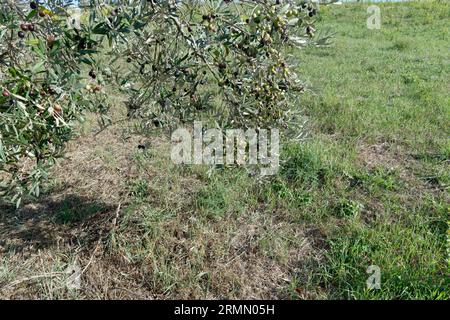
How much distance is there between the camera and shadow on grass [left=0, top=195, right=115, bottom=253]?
239 cm

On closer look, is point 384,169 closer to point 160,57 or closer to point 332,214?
point 332,214

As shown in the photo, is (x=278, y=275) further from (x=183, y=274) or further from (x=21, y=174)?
(x=21, y=174)

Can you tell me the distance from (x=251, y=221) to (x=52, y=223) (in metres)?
1.40

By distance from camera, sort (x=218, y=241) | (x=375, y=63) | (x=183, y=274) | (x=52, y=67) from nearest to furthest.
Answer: (x=52, y=67)
(x=183, y=274)
(x=218, y=241)
(x=375, y=63)

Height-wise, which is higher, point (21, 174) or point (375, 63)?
point (375, 63)

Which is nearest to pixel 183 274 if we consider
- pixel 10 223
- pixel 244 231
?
pixel 244 231

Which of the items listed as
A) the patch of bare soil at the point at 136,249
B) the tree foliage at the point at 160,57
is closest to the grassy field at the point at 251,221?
the patch of bare soil at the point at 136,249

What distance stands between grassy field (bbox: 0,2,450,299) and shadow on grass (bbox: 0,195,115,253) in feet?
0.03

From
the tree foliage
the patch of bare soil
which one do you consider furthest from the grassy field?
the tree foliage

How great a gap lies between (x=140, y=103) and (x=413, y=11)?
1068cm

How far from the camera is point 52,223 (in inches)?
102

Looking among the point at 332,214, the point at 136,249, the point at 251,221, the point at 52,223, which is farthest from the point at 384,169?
the point at 52,223

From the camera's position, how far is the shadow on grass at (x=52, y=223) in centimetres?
239
